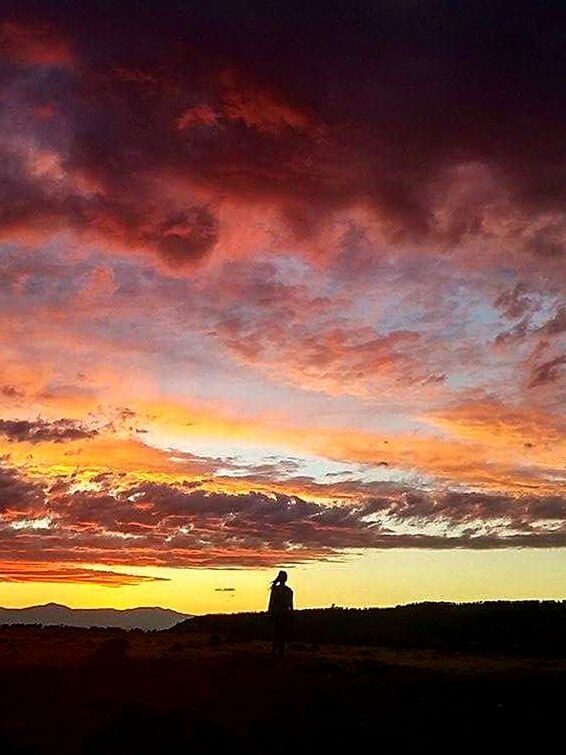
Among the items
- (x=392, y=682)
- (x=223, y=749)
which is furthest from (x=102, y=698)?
(x=392, y=682)

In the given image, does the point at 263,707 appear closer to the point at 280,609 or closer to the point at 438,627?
the point at 280,609

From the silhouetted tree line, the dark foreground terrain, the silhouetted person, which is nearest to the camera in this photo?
the dark foreground terrain

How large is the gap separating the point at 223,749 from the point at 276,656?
1232 cm

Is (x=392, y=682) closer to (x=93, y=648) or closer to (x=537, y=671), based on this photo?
(x=537, y=671)

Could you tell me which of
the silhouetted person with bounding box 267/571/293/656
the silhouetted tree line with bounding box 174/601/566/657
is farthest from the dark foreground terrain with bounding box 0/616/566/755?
the silhouetted tree line with bounding box 174/601/566/657

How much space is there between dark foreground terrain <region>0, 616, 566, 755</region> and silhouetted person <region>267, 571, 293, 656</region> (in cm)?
358

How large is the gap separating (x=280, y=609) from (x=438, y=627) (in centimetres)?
2770

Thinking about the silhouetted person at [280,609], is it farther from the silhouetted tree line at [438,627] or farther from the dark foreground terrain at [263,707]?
the silhouetted tree line at [438,627]

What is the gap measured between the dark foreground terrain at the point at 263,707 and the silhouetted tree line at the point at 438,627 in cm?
2169

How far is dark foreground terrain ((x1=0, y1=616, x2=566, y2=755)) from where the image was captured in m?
22.5

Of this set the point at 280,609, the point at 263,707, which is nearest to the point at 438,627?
the point at 280,609

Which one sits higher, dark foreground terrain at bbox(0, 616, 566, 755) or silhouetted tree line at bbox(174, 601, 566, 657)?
silhouetted tree line at bbox(174, 601, 566, 657)

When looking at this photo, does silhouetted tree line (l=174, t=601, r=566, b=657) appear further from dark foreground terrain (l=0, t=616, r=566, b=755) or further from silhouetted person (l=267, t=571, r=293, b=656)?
dark foreground terrain (l=0, t=616, r=566, b=755)

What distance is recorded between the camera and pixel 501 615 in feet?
195
